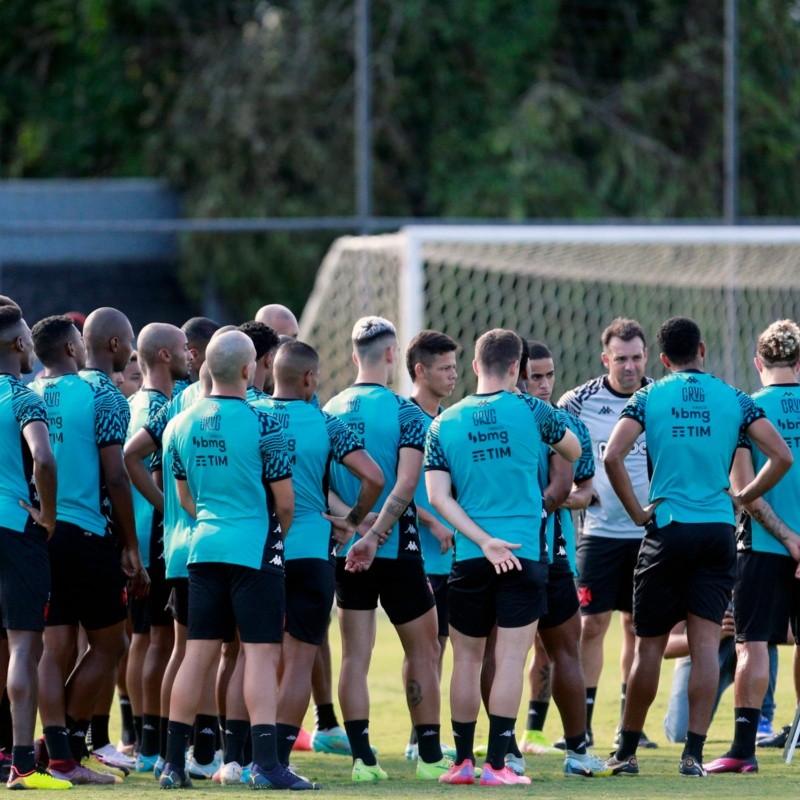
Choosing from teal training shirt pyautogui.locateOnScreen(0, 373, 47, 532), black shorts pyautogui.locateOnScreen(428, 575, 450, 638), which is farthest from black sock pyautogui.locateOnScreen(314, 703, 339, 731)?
teal training shirt pyautogui.locateOnScreen(0, 373, 47, 532)

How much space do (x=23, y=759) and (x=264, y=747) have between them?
1.00m

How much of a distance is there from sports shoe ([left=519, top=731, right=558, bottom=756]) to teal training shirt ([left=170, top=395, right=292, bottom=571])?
226 cm

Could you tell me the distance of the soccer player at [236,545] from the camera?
6730mm

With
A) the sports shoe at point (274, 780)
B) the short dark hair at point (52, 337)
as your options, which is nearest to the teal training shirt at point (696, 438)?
the sports shoe at point (274, 780)

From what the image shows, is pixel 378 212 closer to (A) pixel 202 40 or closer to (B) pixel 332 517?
(A) pixel 202 40

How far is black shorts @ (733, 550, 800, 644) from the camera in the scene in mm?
7672

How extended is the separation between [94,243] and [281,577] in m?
17.3

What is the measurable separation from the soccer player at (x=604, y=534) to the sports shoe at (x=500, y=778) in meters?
1.75

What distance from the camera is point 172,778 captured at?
6719mm

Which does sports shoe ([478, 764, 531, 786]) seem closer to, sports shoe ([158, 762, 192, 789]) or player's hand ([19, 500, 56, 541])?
sports shoe ([158, 762, 192, 789])

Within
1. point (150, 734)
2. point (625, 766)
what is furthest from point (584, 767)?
point (150, 734)

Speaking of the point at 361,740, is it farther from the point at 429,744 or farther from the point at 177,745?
the point at 177,745

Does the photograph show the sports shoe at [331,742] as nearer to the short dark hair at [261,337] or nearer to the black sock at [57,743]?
the black sock at [57,743]

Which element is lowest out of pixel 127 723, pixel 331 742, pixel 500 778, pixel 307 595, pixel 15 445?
pixel 331 742
